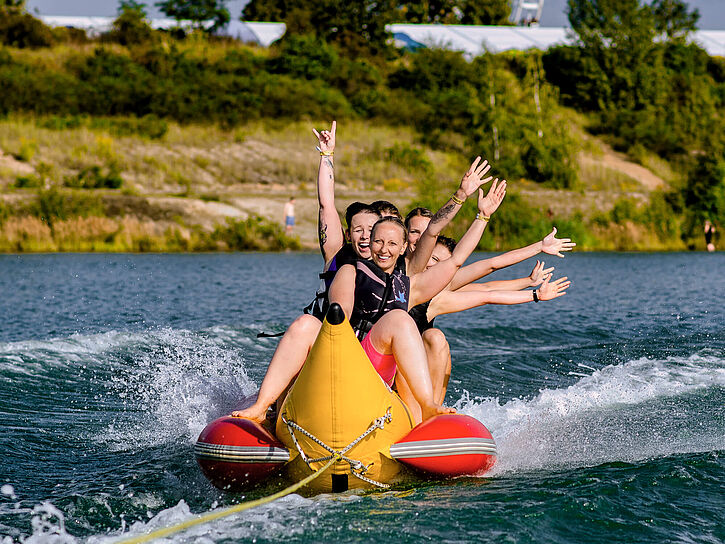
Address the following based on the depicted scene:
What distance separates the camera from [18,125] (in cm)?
2556

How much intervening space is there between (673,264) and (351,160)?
11.5m

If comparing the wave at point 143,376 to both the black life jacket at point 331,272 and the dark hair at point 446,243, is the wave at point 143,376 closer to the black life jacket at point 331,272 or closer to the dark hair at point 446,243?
the black life jacket at point 331,272

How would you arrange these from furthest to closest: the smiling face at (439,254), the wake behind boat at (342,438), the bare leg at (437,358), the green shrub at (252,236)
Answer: the green shrub at (252,236) → the smiling face at (439,254) → the bare leg at (437,358) → the wake behind boat at (342,438)

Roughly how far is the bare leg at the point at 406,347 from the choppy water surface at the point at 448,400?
47 cm

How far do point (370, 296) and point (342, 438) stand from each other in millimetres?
763

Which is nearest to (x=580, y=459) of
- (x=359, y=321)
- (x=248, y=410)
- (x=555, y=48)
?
(x=359, y=321)

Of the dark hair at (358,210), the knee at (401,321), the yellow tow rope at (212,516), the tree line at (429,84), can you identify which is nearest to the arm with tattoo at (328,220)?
the dark hair at (358,210)

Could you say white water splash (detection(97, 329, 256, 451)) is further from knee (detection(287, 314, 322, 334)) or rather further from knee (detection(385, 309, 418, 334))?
knee (detection(385, 309, 418, 334))

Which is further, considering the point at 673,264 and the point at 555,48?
the point at 555,48

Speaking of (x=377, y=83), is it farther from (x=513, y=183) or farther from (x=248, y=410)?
(x=248, y=410)

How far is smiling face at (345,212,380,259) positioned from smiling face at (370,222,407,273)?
25 centimetres

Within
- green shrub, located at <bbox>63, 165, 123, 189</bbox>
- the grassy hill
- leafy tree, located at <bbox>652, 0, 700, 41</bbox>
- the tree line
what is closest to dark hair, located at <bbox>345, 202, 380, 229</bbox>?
the grassy hill

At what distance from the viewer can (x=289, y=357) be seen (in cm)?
427

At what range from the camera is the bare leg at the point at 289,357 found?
4262 mm
